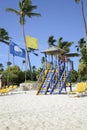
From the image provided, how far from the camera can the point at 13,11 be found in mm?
41594

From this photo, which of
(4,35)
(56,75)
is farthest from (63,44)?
(56,75)

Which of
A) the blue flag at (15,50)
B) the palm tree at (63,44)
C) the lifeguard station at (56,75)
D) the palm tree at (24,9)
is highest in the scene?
the palm tree at (24,9)

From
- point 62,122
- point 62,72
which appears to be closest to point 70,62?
point 62,72

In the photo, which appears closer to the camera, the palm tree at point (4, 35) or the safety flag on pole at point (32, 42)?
the safety flag on pole at point (32, 42)

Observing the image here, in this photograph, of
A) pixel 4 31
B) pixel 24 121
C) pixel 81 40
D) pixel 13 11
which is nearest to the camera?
pixel 24 121

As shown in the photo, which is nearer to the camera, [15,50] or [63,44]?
[15,50]

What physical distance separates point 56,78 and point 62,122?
45.3 feet

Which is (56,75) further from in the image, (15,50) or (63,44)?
(63,44)

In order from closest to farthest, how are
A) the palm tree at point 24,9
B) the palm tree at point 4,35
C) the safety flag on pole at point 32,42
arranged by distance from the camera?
the safety flag on pole at point 32,42 → the palm tree at point 24,9 → the palm tree at point 4,35

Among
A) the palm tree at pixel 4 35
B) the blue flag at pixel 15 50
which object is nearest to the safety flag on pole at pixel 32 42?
the blue flag at pixel 15 50

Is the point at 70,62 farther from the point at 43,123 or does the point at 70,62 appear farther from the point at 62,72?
the point at 43,123

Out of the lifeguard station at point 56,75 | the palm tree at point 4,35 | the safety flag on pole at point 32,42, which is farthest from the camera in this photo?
the palm tree at point 4,35

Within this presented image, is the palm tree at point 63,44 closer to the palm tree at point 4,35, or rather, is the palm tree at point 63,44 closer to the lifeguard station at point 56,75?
the palm tree at point 4,35

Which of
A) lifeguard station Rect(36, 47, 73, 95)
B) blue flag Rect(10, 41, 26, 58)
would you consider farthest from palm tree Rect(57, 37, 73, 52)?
lifeguard station Rect(36, 47, 73, 95)
